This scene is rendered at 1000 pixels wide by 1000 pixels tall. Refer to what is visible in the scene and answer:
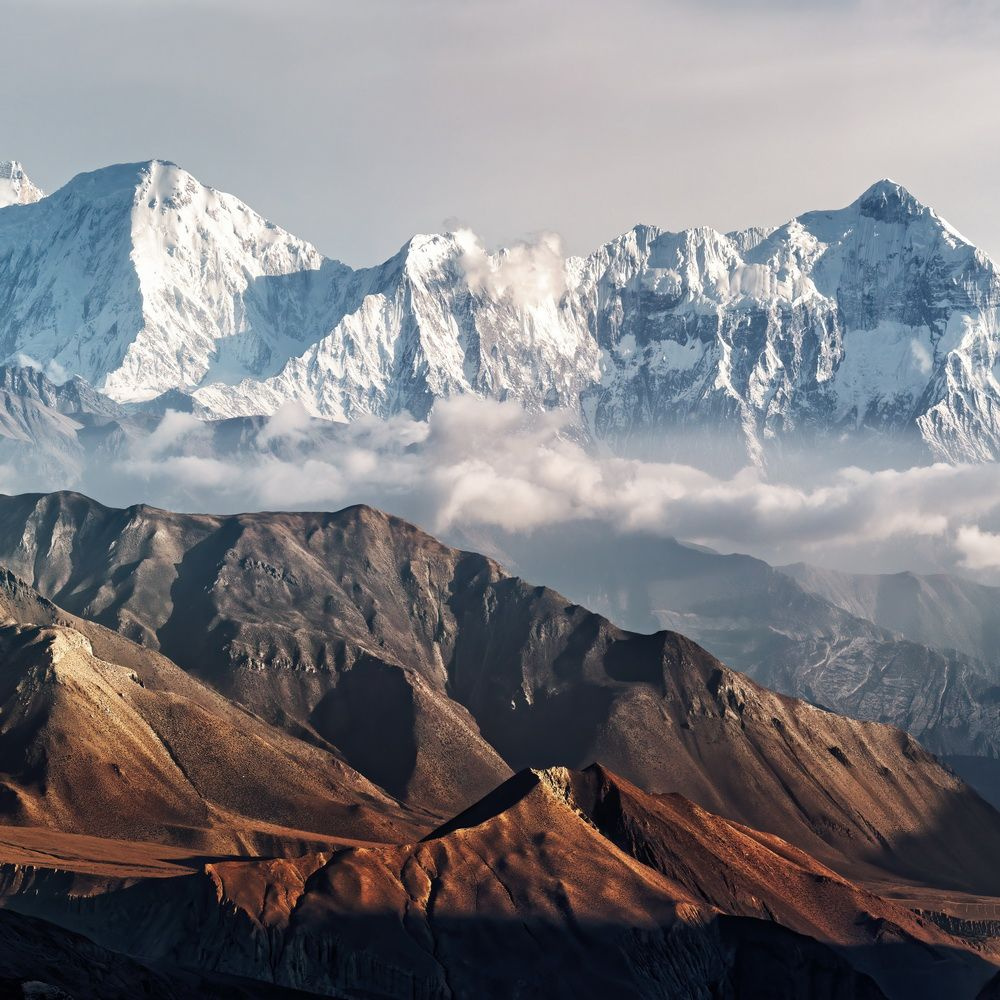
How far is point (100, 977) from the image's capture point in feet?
626

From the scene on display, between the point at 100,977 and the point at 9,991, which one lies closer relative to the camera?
the point at 9,991

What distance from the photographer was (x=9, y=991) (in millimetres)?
167625

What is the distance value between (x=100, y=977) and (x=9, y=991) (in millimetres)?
24024
